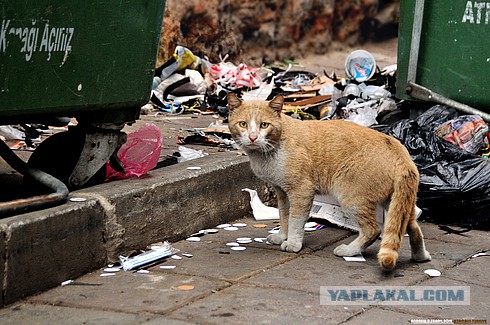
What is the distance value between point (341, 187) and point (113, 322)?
1.58 meters

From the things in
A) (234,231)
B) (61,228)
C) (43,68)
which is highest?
(43,68)

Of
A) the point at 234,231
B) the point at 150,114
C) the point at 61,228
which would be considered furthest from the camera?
the point at 150,114

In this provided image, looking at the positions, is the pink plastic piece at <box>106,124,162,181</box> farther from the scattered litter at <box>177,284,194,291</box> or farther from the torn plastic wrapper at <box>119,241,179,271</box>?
the scattered litter at <box>177,284,194,291</box>

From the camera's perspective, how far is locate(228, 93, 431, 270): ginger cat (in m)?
4.54

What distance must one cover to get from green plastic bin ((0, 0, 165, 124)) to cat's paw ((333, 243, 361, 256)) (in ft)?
4.67

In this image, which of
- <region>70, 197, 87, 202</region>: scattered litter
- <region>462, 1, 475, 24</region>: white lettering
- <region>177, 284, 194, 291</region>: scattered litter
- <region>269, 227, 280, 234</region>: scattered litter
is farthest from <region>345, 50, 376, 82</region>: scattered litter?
<region>177, 284, 194, 291</region>: scattered litter

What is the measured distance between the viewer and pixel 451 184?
5566mm

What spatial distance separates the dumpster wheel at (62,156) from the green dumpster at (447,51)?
3.00m

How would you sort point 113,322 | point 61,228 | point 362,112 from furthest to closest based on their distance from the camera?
point 362,112
point 61,228
point 113,322

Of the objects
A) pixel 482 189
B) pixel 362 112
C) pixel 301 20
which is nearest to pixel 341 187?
pixel 482 189

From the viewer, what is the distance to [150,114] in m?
7.71

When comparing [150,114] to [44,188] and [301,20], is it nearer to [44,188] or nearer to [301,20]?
[44,188]

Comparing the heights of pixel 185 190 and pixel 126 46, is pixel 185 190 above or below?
below

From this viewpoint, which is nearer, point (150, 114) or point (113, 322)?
point (113, 322)
